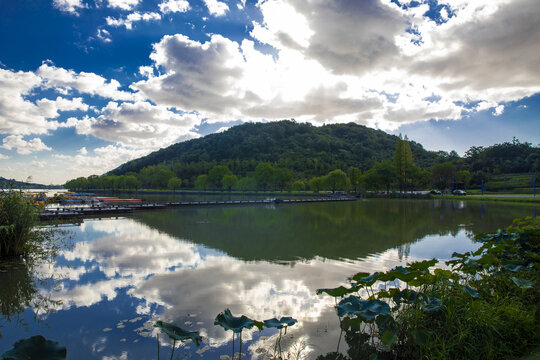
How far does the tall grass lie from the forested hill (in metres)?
74.8

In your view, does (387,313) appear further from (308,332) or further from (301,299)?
(301,299)

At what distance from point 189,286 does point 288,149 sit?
316ft

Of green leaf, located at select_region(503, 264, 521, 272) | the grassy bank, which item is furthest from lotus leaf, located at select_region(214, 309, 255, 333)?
the grassy bank

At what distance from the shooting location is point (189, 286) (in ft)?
22.8

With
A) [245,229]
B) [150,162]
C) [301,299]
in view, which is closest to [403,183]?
[245,229]

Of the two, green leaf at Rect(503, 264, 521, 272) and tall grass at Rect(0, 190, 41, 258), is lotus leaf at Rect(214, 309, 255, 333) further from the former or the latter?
tall grass at Rect(0, 190, 41, 258)

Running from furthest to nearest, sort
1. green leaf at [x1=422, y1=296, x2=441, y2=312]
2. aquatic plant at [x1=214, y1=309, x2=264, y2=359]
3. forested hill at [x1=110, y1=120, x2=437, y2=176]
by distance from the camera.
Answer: forested hill at [x1=110, y1=120, x2=437, y2=176]
green leaf at [x1=422, y1=296, x2=441, y2=312]
aquatic plant at [x1=214, y1=309, x2=264, y2=359]

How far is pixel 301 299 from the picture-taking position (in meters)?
6.17

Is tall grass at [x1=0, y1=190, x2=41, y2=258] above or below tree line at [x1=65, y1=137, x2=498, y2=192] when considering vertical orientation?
below

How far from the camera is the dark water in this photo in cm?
452

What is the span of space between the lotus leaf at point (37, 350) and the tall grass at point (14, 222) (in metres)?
8.35

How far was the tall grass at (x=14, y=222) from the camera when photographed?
8.94 metres

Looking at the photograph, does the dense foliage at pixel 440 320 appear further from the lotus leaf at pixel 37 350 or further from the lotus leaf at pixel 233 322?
the lotus leaf at pixel 37 350

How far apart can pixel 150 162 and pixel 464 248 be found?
407 feet
